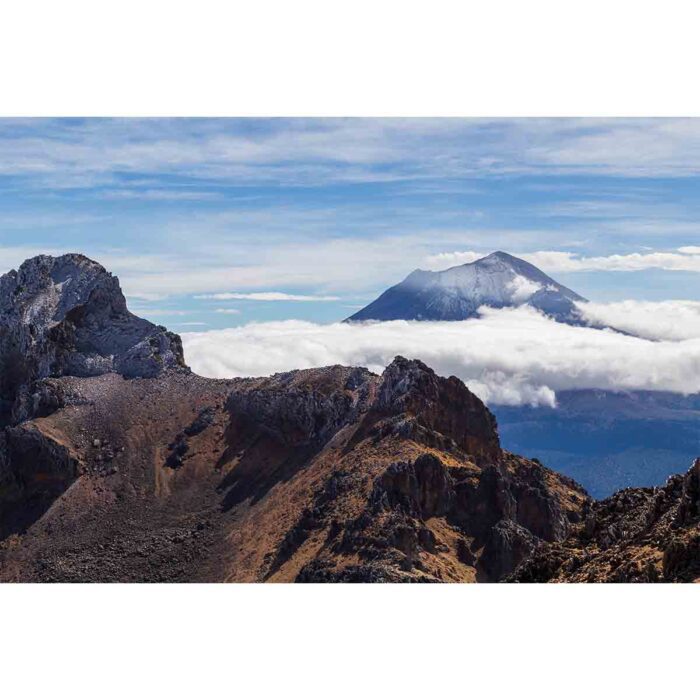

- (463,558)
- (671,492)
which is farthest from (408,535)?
(671,492)

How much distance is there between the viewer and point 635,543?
5766 centimetres

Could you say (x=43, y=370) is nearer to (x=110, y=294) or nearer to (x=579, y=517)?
(x=110, y=294)

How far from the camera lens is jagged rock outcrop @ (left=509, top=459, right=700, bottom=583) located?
5281 centimetres

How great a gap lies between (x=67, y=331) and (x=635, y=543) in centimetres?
10395

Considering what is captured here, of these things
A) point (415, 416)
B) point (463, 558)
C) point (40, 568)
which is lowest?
point (40, 568)

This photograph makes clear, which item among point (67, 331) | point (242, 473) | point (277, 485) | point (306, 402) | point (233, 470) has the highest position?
point (67, 331)


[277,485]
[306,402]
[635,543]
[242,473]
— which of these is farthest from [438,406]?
[635,543]

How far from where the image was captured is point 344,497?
105 meters

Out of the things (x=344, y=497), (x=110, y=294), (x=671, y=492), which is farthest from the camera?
(x=110, y=294)

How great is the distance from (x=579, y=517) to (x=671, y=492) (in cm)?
5482

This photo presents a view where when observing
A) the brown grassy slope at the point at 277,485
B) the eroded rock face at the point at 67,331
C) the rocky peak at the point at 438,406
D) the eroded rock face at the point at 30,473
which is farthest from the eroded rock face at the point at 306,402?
the eroded rock face at the point at 30,473

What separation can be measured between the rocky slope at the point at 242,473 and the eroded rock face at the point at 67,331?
12.0 inches

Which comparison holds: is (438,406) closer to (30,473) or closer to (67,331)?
(30,473)

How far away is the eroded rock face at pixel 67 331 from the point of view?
478ft
